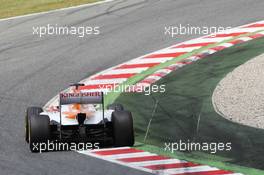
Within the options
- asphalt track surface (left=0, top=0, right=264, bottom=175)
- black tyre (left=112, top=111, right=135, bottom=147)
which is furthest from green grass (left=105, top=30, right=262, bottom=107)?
black tyre (left=112, top=111, right=135, bottom=147)

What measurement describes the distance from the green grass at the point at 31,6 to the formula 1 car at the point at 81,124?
13.8 metres

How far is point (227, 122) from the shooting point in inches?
856

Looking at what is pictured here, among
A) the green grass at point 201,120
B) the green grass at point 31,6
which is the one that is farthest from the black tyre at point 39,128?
the green grass at point 31,6

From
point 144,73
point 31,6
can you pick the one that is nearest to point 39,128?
point 144,73

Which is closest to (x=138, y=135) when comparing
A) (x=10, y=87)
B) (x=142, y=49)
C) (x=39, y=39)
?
(x=10, y=87)

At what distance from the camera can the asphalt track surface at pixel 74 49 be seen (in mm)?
20000

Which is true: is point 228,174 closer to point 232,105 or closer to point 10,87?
point 232,105

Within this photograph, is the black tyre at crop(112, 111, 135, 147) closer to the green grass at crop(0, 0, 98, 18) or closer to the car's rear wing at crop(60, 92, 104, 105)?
the car's rear wing at crop(60, 92, 104, 105)

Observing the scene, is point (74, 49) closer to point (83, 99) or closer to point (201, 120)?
point (201, 120)

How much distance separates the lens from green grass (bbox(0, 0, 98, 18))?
33.7 meters

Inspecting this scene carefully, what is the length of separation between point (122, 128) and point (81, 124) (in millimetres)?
926

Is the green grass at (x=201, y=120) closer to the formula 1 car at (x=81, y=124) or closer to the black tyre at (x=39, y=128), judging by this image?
the formula 1 car at (x=81, y=124)

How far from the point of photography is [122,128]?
1989cm

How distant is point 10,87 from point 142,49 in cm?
511
